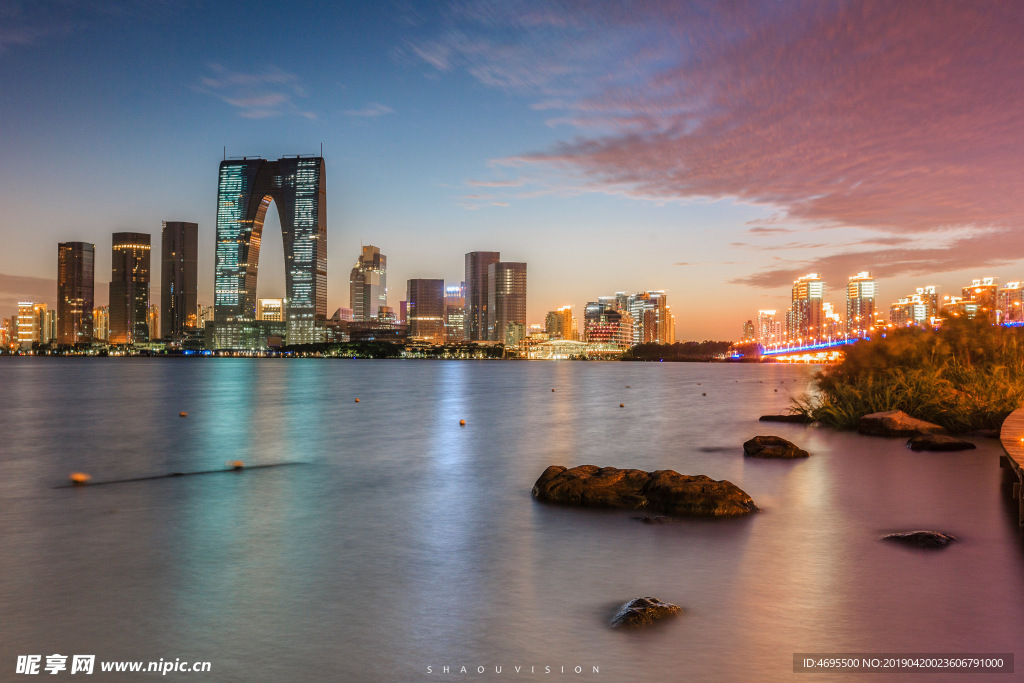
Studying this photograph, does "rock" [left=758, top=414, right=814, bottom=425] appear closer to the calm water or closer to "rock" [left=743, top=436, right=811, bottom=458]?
the calm water

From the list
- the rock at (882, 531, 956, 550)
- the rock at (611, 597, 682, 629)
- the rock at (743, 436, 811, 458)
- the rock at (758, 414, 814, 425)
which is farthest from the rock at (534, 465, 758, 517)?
the rock at (758, 414, 814, 425)

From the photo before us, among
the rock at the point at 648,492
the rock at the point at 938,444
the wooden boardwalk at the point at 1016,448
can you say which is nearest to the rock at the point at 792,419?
the rock at the point at 938,444

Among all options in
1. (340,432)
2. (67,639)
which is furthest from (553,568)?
(340,432)

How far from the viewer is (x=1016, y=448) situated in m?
12.4

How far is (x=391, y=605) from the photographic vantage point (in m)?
8.70

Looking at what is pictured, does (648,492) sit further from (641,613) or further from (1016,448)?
(1016,448)

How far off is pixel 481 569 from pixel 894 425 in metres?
18.9

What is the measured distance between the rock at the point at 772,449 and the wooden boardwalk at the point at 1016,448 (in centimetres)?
531

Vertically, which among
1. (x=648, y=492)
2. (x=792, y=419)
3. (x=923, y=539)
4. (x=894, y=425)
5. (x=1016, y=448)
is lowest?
(x=792, y=419)

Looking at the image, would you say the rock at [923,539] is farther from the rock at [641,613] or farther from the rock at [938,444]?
the rock at [938,444]

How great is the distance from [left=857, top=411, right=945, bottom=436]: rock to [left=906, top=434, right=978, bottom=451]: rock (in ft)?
6.08

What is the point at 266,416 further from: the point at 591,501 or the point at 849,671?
the point at 849,671

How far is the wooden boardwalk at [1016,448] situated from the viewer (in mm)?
11486

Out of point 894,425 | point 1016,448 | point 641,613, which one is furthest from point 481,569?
point 894,425
